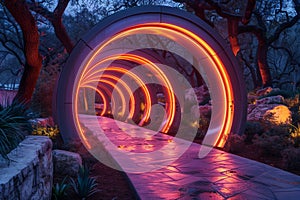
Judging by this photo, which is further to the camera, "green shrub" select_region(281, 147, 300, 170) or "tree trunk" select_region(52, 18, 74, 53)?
"tree trunk" select_region(52, 18, 74, 53)

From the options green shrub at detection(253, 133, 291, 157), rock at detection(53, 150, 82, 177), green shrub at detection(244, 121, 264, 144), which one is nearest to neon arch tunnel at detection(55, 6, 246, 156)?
green shrub at detection(244, 121, 264, 144)

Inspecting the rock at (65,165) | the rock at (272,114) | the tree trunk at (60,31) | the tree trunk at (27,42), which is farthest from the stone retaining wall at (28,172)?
the tree trunk at (60,31)

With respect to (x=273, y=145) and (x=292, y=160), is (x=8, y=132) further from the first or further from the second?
(x=273, y=145)

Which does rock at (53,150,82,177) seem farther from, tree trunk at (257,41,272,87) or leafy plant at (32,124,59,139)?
tree trunk at (257,41,272,87)

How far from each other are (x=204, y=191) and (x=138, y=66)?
11.6m

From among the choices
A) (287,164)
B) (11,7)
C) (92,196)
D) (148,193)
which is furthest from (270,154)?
(11,7)

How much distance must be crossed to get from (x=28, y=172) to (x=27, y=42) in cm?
747

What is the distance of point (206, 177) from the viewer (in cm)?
607

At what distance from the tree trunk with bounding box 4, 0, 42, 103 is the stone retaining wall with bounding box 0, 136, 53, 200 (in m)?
4.62

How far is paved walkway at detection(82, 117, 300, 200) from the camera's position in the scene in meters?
5.02

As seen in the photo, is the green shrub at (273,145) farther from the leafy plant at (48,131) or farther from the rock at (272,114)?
the leafy plant at (48,131)

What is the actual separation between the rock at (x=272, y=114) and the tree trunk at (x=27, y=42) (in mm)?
7728

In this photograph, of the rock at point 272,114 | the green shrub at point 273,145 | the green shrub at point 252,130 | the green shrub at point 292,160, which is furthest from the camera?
the rock at point 272,114

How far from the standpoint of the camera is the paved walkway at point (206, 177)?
5.02 m
